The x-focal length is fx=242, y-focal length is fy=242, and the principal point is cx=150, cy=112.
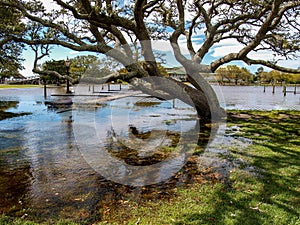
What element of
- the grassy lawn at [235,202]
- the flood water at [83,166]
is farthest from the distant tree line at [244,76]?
the grassy lawn at [235,202]

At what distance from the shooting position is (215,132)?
7.72m

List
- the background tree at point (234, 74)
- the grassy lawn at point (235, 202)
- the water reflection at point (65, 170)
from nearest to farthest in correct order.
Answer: the grassy lawn at point (235, 202) → the water reflection at point (65, 170) → the background tree at point (234, 74)

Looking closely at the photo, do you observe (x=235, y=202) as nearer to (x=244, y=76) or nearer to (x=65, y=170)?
(x=65, y=170)

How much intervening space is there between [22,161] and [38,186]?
144 centimetres

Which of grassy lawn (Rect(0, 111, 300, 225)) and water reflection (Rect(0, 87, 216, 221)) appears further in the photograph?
water reflection (Rect(0, 87, 216, 221))

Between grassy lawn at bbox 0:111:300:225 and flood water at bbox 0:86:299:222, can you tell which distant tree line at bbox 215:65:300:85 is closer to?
flood water at bbox 0:86:299:222

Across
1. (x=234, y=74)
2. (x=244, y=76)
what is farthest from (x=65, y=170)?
(x=244, y=76)

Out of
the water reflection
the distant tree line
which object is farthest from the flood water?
the distant tree line

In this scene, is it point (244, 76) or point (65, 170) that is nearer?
point (65, 170)

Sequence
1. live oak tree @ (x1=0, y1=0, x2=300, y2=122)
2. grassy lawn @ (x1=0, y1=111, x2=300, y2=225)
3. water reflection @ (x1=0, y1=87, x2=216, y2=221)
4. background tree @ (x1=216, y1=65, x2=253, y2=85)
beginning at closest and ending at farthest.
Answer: grassy lawn @ (x1=0, y1=111, x2=300, y2=225) → water reflection @ (x1=0, y1=87, x2=216, y2=221) → live oak tree @ (x1=0, y1=0, x2=300, y2=122) → background tree @ (x1=216, y1=65, x2=253, y2=85)

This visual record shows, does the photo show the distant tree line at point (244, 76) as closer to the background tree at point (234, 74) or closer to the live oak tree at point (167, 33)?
the background tree at point (234, 74)

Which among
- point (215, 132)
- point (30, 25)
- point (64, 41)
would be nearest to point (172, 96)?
point (215, 132)

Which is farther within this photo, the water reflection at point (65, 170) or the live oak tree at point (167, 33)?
the live oak tree at point (167, 33)

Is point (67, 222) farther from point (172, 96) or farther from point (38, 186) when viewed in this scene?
point (172, 96)
